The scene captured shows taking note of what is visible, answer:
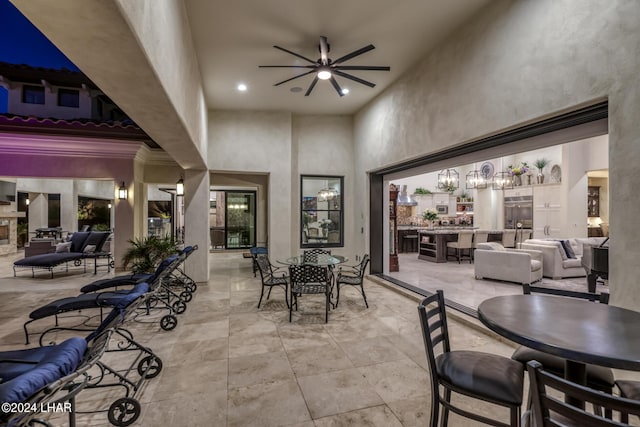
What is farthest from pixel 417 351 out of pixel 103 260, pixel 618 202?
pixel 103 260

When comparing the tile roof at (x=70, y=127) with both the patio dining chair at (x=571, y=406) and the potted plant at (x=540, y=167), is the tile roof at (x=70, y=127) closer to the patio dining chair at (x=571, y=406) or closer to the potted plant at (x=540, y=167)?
the patio dining chair at (x=571, y=406)

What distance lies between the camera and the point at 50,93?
9211 millimetres

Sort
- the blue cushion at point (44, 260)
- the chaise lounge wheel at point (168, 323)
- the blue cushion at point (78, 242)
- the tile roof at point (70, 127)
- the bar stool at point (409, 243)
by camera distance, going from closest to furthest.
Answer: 1. the chaise lounge wheel at point (168, 323)
2. the tile roof at point (70, 127)
3. the blue cushion at point (44, 260)
4. the blue cushion at point (78, 242)
5. the bar stool at point (409, 243)

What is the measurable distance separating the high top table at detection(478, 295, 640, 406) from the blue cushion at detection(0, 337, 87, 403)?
2279 millimetres

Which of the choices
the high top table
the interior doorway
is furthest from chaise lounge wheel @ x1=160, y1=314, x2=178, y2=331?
the interior doorway

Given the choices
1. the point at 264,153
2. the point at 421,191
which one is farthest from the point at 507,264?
the point at 421,191

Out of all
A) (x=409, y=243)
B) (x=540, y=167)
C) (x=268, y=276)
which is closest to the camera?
(x=268, y=276)

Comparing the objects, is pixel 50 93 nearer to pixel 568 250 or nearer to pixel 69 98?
pixel 69 98

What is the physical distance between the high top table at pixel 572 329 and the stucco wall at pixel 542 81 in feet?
3.11

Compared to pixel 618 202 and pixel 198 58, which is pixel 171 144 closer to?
pixel 198 58

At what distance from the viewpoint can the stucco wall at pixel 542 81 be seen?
2438 mm

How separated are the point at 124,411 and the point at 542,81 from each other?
464 centimetres

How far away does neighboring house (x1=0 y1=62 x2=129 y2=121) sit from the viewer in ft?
29.3

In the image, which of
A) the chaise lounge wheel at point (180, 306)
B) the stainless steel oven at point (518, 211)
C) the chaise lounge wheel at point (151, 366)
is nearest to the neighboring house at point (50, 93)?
the chaise lounge wheel at point (180, 306)
